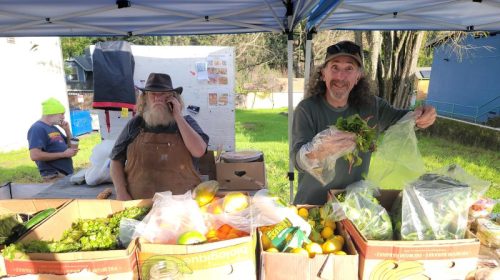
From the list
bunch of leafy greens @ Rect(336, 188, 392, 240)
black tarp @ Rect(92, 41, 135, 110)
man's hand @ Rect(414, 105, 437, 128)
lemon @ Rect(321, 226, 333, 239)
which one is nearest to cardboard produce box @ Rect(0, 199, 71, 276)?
lemon @ Rect(321, 226, 333, 239)

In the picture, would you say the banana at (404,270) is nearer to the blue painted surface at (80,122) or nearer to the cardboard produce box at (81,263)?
the cardboard produce box at (81,263)

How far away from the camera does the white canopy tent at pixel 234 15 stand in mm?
2562

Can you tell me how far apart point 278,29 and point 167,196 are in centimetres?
228

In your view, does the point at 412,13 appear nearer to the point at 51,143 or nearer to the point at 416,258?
the point at 416,258

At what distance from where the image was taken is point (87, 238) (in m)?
1.38

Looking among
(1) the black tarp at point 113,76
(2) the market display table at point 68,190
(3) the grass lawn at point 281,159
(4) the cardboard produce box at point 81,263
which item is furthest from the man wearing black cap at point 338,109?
(1) the black tarp at point 113,76

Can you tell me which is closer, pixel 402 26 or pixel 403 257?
pixel 403 257

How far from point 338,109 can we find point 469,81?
44.9 feet

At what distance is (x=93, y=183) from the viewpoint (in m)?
4.36

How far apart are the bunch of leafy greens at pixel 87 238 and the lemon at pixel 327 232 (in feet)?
3.03

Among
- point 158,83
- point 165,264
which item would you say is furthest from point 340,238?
point 158,83

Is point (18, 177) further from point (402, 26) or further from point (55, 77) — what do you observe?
point (402, 26)

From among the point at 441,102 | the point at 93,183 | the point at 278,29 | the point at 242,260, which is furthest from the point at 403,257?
the point at 441,102

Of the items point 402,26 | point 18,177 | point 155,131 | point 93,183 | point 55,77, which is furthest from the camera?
point 55,77
